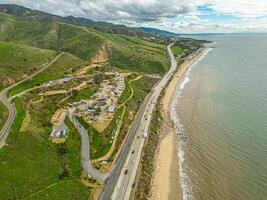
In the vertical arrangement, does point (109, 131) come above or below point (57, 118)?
below

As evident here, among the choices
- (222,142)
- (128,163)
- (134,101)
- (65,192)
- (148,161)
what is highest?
(65,192)

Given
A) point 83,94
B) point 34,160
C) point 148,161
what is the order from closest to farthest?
point 34,160
point 148,161
point 83,94

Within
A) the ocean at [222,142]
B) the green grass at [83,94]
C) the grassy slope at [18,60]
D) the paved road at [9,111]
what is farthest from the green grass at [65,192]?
the grassy slope at [18,60]

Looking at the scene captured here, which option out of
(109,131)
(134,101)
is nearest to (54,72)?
(134,101)

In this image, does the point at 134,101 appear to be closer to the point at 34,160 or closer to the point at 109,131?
the point at 109,131

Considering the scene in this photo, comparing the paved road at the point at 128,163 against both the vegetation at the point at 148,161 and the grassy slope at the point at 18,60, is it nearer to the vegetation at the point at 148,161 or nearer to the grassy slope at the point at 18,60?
the vegetation at the point at 148,161

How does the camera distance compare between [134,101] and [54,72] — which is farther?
[54,72]
